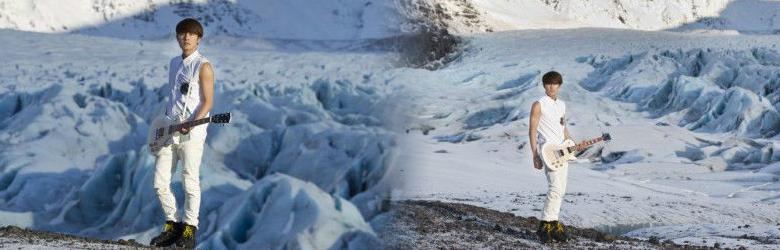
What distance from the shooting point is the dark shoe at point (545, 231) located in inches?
246

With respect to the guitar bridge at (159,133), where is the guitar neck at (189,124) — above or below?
above

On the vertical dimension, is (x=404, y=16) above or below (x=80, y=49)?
above

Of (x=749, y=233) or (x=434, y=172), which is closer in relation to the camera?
(x=749, y=233)

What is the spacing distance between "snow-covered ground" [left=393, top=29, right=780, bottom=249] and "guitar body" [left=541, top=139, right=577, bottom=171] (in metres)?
0.71

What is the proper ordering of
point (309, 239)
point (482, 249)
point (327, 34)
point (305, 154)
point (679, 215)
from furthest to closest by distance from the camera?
point (327, 34) < point (679, 215) < point (305, 154) < point (482, 249) < point (309, 239)

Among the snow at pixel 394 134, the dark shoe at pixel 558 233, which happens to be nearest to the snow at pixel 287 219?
the snow at pixel 394 134

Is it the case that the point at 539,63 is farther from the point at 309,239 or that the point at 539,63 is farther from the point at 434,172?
the point at 309,239

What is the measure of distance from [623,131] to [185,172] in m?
21.8

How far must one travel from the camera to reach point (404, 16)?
666 cm

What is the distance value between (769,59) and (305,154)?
1254 inches

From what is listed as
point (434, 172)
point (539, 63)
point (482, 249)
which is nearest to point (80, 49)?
point (539, 63)

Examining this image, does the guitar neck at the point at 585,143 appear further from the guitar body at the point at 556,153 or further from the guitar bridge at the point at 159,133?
the guitar bridge at the point at 159,133

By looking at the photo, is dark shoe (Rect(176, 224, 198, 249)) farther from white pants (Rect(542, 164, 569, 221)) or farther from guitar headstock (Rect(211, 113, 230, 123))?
white pants (Rect(542, 164, 569, 221))

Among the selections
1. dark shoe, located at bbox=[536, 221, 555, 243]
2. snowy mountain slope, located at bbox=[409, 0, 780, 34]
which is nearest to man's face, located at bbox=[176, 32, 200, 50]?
dark shoe, located at bbox=[536, 221, 555, 243]
